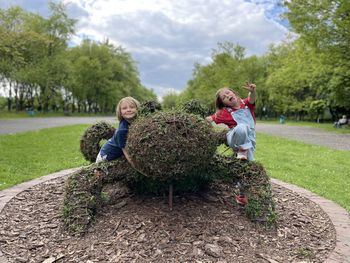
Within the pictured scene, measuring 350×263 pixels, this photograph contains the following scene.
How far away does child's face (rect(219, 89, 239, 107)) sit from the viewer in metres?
3.84

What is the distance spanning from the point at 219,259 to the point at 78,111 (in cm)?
5470

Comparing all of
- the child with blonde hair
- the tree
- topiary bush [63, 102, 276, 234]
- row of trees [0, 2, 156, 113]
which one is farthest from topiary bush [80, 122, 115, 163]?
row of trees [0, 2, 156, 113]

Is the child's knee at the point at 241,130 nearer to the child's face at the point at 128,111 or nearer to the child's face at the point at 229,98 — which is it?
the child's face at the point at 229,98

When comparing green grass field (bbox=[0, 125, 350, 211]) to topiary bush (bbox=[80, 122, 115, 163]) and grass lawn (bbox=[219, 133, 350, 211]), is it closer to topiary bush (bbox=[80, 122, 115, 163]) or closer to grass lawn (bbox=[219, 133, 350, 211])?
grass lawn (bbox=[219, 133, 350, 211])

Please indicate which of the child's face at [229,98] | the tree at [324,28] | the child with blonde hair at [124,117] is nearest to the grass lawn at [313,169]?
the child's face at [229,98]

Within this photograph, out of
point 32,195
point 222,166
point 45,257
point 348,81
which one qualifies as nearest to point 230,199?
point 222,166

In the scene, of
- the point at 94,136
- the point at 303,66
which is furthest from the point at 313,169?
the point at 303,66

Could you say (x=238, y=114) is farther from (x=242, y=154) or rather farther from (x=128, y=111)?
(x=128, y=111)

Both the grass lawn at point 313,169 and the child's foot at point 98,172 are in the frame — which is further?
the grass lawn at point 313,169

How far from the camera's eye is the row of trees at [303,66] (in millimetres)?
18547

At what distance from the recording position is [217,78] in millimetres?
43406

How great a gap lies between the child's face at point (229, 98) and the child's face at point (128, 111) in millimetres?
988

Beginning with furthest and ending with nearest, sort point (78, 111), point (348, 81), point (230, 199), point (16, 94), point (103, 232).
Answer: point (78, 111) → point (16, 94) → point (348, 81) → point (230, 199) → point (103, 232)

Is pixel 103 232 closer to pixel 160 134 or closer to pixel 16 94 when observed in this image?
pixel 160 134
